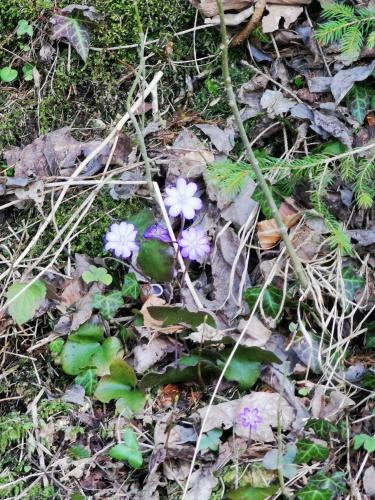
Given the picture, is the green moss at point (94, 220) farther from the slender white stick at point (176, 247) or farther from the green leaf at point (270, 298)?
the green leaf at point (270, 298)

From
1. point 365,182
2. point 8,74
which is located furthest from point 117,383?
point 8,74

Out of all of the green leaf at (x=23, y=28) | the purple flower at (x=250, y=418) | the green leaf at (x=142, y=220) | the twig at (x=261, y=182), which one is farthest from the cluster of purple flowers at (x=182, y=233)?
the green leaf at (x=23, y=28)

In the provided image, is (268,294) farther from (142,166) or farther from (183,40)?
(183,40)

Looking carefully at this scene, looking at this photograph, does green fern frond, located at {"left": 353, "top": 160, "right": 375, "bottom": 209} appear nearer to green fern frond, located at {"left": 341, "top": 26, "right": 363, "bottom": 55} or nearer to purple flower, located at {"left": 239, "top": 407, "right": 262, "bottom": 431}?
green fern frond, located at {"left": 341, "top": 26, "right": 363, "bottom": 55}

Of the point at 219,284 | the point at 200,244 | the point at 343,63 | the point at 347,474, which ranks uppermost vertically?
the point at 343,63

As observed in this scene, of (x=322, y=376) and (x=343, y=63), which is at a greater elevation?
(x=343, y=63)

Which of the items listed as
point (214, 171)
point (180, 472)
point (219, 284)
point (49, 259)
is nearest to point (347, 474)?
point (180, 472)
